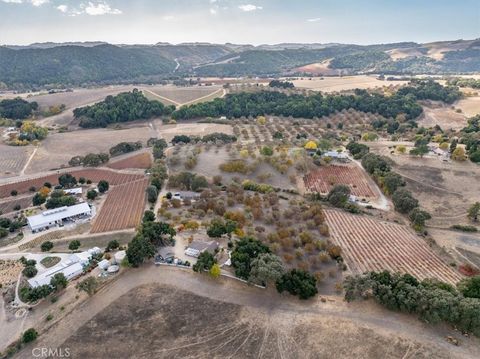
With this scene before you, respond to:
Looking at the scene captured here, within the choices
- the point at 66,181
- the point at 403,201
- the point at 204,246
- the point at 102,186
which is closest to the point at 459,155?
the point at 403,201

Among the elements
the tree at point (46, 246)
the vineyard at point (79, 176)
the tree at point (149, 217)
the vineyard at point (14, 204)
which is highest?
the tree at point (149, 217)

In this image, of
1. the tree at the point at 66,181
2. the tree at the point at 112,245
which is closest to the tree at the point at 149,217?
the tree at the point at 112,245

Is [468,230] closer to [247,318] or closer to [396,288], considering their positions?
[396,288]

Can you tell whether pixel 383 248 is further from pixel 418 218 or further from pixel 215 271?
pixel 215 271

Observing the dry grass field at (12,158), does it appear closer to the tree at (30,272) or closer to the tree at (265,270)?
the tree at (30,272)

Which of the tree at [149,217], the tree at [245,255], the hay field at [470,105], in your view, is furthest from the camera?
the hay field at [470,105]

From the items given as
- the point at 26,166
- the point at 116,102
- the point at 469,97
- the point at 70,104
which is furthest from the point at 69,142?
the point at 469,97
